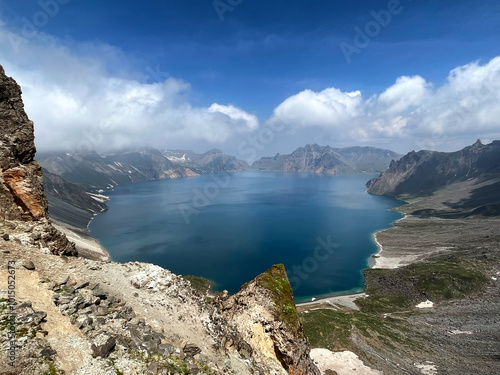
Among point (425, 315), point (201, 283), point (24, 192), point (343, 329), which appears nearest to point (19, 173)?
point (24, 192)

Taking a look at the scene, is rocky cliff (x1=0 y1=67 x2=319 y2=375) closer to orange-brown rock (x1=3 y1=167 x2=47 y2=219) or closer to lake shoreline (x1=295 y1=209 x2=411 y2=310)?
orange-brown rock (x1=3 y1=167 x2=47 y2=219)

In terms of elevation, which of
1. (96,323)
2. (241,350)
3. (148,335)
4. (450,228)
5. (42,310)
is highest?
(42,310)

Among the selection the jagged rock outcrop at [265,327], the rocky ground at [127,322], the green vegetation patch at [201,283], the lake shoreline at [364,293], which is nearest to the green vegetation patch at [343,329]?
the lake shoreline at [364,293]

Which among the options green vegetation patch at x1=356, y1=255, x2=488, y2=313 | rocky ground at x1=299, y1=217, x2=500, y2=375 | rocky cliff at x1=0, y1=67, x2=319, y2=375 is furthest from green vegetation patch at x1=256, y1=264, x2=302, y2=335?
green vegetation patch at x1=356, y1=255, x2=488, y2=313

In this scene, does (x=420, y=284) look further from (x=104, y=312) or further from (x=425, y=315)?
(x=104, y=312)

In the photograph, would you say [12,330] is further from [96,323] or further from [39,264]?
[39,264]

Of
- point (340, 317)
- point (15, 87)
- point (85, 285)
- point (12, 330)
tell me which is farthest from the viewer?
point (340, 317)

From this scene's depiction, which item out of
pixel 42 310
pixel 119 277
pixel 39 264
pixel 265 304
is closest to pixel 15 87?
pixel 39 264
